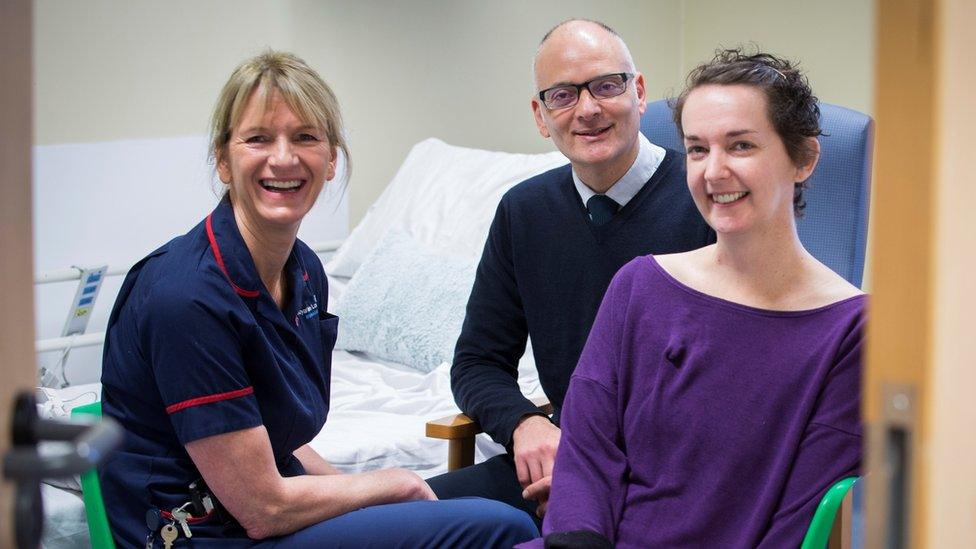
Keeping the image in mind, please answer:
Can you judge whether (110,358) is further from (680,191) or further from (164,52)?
(164,52)

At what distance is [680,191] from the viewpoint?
6.89 ft

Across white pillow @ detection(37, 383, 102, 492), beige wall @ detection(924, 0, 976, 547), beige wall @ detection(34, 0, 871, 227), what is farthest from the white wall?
beige wall @ detection(924, 0, 976, 547)

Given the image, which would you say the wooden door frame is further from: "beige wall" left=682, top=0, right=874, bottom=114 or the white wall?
"beige wall" left=682, top=0, right=874, bottom=114

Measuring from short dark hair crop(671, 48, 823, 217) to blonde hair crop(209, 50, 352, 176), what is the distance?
616mm

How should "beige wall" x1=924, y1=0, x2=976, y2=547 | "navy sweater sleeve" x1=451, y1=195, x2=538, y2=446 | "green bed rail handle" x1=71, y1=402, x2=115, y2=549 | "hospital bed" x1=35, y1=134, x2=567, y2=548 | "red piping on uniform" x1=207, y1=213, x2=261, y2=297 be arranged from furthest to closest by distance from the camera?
"hospital bed" x1=35, y1=134, x2=567, y2=548
"navy sweater sleeve" x1=451, y1=195, x2=538, y2=446
"red piping on uniform" x1=207, y1=213, x2=261, y2=297
"green bed rail handle" x1=71, y1=402, x2=115, y2=549
"beige wall" x1=924, y1=0, x2=976, y2=547

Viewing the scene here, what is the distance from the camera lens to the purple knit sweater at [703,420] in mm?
1531

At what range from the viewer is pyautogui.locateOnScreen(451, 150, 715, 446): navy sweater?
207cm

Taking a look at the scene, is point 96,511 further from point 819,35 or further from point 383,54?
point 819,35

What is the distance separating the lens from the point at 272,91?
1.78 meters

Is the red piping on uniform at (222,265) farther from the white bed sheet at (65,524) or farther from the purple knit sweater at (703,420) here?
the white bed sheet at (65,524)

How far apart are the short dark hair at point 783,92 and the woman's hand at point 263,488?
2.78ft

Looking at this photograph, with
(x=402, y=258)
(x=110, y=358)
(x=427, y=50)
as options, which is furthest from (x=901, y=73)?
(x=427, y=50)

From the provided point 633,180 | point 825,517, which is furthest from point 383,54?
point 825,517

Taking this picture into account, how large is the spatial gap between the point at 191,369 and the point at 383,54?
8.35 ft
